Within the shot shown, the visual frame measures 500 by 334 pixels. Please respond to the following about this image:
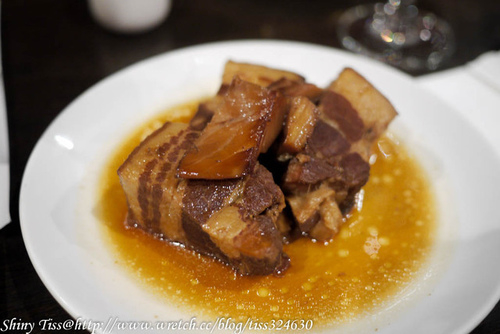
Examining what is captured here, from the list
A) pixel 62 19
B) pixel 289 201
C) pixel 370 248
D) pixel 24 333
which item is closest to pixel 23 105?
pixel 62 19

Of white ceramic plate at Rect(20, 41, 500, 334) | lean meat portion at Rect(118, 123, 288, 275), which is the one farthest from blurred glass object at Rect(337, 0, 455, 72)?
lean meat portion at Rect(118, 123, 288, 275)

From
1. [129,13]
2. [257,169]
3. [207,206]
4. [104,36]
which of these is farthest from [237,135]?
[104,36]

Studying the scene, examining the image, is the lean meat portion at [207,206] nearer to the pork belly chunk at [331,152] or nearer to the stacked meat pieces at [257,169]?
the stacked meat pieces at [257,169]

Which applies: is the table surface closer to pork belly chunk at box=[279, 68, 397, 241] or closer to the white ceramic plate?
the white ceramic plate

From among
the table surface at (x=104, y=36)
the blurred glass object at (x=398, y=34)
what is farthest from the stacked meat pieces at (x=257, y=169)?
the blurred glass object at (x=398, y=34)

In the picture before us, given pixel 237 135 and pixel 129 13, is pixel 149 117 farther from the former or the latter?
pixel 129 13

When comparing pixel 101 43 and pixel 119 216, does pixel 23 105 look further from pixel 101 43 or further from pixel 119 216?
pixel 119 216

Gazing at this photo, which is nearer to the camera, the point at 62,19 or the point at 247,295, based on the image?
the point at 247,295
